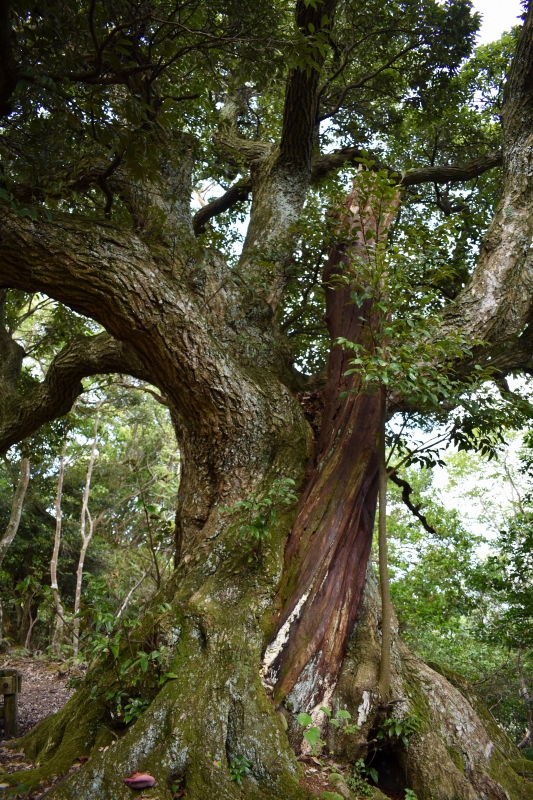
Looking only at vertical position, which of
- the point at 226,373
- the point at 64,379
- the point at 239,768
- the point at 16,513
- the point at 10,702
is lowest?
the point at 10,702

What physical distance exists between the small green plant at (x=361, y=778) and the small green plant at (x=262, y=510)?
4.30 ft

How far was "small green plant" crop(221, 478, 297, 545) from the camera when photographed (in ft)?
10.4

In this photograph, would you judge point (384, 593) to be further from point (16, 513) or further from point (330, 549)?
point (16, 513)

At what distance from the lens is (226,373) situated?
3.92 metres

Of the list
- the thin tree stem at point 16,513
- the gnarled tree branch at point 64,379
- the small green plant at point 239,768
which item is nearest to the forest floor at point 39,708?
the small green plant at point 239,768

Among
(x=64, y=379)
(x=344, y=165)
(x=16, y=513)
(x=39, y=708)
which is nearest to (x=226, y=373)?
(x=64, y=379)

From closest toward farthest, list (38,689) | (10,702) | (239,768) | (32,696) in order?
(239,768), (10,702), (32,696), (38,689)

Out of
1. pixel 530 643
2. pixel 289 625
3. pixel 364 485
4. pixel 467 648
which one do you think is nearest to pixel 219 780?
pixel 289 625

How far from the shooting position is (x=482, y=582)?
7398 mm

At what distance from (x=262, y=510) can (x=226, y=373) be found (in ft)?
3.41

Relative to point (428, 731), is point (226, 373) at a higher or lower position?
higher

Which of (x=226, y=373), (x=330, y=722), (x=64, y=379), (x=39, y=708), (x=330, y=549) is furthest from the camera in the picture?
(x=39, y=708)

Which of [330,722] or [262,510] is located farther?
[262,510]

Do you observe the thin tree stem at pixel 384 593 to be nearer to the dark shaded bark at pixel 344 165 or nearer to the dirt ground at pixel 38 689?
the dirt ground at pixel 38 689
